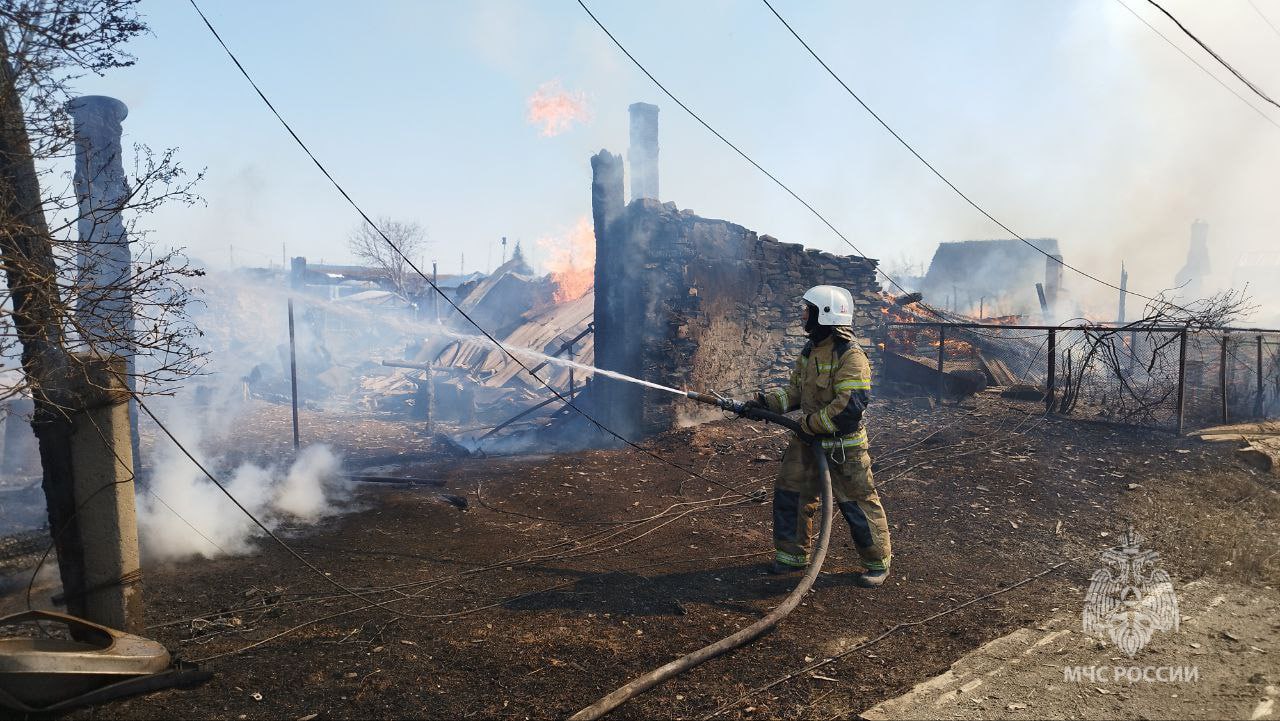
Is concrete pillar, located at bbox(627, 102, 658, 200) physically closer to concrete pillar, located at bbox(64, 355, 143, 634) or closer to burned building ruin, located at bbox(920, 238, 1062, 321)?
concrete pillar, located at bbox(64, 355, 143, 634)

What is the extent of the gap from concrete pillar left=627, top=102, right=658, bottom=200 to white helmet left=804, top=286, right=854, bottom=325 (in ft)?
47.3

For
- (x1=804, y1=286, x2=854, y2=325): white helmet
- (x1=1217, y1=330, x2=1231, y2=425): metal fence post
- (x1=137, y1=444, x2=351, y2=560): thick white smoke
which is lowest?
(x1=137, y1=444, x2=351, y2=560): thick white smoke

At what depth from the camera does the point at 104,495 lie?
12.1 ft

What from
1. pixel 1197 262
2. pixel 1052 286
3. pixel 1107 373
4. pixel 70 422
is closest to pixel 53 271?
pixel 70 422

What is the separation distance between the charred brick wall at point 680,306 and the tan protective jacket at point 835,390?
5.55 metres

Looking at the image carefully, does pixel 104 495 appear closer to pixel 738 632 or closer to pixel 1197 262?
pixel 738 632

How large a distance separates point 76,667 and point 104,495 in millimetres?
921

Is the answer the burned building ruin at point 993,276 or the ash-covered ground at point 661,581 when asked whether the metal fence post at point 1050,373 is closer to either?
the ash-covered ground at point 661,581

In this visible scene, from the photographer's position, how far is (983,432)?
33.5ft

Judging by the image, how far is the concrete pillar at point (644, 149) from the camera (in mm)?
18922

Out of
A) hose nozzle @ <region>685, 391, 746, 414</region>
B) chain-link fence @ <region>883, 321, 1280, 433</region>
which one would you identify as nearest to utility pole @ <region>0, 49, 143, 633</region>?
hose nozzle @ <region>685, 391, 746, 414</region>

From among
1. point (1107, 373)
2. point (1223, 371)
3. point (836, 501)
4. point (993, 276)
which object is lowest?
point (836, 501)

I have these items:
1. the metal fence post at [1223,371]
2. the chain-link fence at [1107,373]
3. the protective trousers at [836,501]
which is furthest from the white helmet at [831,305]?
the metal fence post at [1223,371]

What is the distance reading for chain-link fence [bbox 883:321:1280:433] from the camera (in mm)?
9953
